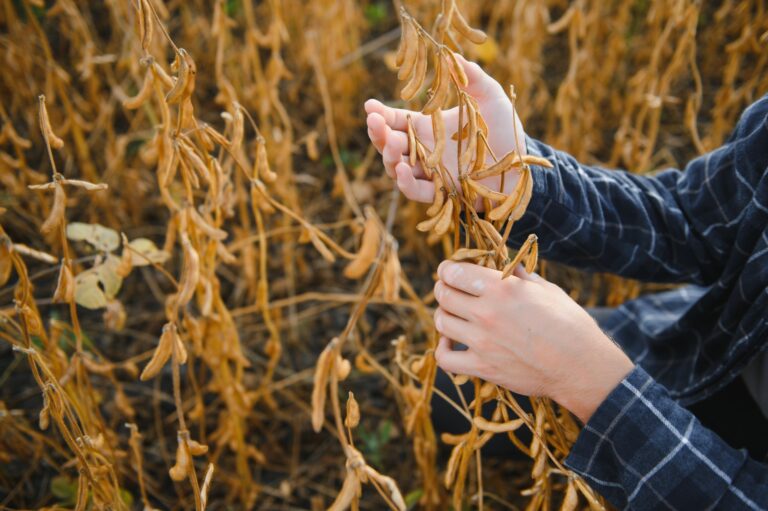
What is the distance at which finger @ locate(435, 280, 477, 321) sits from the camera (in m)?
0.56

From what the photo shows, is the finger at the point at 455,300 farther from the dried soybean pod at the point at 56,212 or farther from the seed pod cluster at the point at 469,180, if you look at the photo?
the dried soybean pod at the point at 56,212

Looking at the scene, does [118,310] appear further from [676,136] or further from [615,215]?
[676,136]

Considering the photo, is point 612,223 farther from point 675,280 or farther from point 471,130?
point 471,130

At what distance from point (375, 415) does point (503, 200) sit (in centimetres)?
66

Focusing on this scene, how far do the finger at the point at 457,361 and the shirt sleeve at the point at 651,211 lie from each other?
18 cm

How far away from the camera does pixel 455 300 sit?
0.57 metres

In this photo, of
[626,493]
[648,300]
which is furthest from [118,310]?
[648,300]

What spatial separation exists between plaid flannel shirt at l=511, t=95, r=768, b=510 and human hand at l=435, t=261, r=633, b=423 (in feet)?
0.09

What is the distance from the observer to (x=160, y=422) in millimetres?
1020

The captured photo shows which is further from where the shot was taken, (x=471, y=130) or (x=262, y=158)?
(x=262, y=158)

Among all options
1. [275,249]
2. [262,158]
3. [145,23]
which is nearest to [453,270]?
[262,158]

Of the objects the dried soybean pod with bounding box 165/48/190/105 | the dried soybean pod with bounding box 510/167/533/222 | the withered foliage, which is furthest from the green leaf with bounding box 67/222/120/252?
the dried soybean pod with bounding box 510/167/533/222

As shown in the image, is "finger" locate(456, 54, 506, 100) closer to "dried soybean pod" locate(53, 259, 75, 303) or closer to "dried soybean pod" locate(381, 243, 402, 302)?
"dried soybean pod" locate(381, 243, 402, 302)

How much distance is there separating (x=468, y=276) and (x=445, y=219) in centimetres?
7
